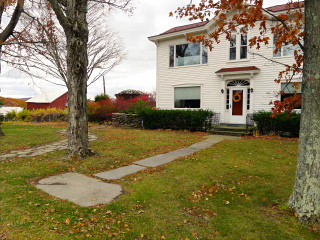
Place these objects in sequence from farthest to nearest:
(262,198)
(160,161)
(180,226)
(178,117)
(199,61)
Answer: (199,61), (178,117), (160,161), (262,198), (180,226)

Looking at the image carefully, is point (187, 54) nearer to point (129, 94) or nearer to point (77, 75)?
point (77, 75)

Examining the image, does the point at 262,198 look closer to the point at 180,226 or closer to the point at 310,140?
the point at 310,140

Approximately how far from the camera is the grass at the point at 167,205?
8.45 feet

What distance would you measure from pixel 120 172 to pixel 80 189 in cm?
120

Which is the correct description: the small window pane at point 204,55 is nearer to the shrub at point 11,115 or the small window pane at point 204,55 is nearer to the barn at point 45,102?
the shrub at point 11,115

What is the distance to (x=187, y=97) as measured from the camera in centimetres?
1404

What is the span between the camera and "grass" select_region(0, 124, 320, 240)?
2.58m

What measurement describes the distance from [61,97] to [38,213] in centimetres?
3808

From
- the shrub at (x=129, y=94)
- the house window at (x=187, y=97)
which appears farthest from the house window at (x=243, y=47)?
the shrub at (x=129, y=94)

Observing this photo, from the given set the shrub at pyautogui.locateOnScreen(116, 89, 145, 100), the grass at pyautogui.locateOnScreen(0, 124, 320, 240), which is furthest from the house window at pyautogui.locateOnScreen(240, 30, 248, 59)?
the shrub at pyautogui.locateOnScreen(116, 89, 145, 100)

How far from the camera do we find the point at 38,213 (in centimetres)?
289

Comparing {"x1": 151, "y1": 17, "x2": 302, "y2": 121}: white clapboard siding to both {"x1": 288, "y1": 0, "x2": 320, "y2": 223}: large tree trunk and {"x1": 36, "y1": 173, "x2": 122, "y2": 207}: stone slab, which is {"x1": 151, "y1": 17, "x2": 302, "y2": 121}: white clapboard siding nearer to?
{"x1": 288, "y1": 0, "x2": 320, "y2": 223}: large tree trunk

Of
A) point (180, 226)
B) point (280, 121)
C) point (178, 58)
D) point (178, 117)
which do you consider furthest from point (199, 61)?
point (180, 226)

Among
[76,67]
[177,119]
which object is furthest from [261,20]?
[177,119]
